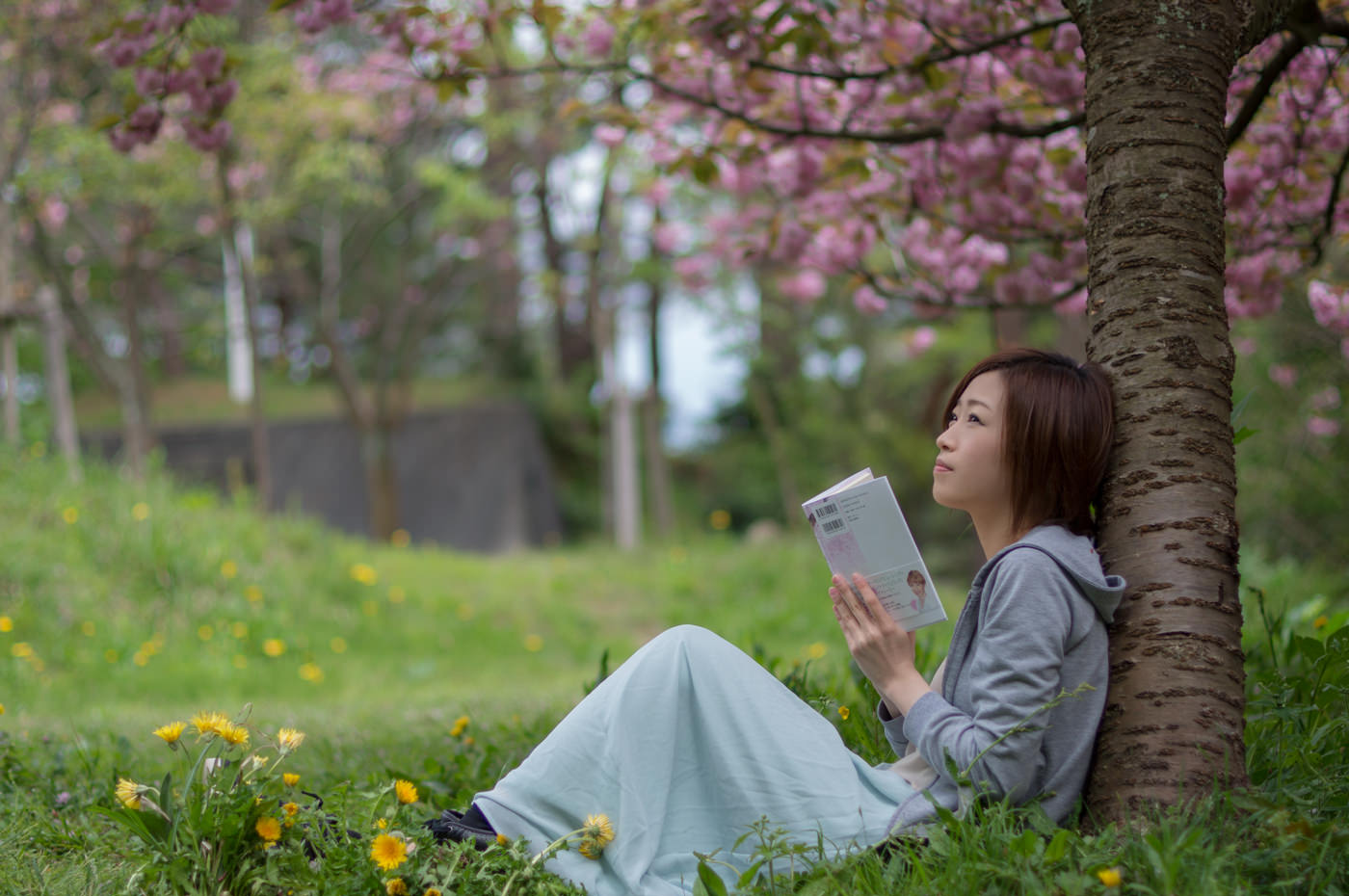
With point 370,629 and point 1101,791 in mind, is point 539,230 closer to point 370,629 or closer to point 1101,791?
point 370,629

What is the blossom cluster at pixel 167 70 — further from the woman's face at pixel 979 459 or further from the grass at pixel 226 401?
the grass at pixel 226 401

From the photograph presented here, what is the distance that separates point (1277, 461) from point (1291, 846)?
6819 millimetres

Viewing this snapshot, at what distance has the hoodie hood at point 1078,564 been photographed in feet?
5.92

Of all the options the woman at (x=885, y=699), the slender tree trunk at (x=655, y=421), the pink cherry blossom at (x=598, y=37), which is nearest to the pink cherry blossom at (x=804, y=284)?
the slender tree trunk at (x=655, y=421)

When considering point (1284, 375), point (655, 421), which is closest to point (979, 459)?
point (1284, 375)

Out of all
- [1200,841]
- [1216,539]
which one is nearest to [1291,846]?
[1200,841]

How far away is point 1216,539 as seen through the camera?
193 cm

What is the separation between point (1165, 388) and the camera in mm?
1985

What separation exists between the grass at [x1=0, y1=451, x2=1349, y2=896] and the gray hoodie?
0.08m

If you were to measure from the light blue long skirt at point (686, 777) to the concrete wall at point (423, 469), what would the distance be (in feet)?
39.1

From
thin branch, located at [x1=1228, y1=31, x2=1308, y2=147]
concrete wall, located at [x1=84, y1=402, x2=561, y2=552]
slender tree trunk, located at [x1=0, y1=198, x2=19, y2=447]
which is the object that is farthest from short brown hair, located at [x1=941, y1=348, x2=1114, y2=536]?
concrete wall, located at [x1=84, y1=402, x2=561, y2=552]

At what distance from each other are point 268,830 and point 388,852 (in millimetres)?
220

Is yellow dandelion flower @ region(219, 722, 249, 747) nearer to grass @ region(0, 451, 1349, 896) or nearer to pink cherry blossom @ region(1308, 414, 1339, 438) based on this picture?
grass @ region(0, 451, 1349, 896)

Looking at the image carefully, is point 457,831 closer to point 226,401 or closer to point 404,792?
point 404,792
